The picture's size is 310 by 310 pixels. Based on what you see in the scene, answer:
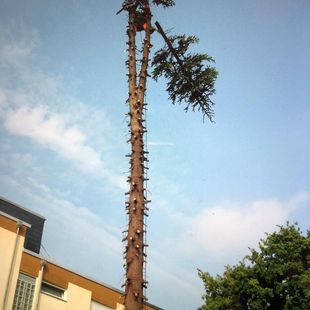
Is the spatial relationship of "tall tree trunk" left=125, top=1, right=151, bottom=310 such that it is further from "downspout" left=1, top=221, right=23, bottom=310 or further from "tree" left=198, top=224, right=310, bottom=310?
"tree" left=198, top=224, right=310, bottom=310

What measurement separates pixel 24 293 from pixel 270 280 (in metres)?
20.8

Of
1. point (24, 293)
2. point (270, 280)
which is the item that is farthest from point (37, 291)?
point (270, 280)

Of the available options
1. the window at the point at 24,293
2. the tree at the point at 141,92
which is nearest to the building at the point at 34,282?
the window at the point at 24,293

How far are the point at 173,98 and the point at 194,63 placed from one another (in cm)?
171

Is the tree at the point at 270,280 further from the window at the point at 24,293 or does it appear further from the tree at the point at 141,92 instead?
the tree at the point at 141,92

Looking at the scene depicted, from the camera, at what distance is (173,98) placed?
13805 mm

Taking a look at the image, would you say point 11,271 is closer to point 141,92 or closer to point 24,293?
point 24,293

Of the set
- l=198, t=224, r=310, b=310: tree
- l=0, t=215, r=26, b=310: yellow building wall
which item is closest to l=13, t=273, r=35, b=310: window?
l=0, t=215, r=26, b=310: yellow building wall

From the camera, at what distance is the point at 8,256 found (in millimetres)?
17828

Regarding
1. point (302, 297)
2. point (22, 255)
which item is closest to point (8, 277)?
point (22, 255)

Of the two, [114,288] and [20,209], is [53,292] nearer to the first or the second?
[114,288]

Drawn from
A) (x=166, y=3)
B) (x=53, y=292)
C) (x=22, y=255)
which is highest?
(x=166, y=3)

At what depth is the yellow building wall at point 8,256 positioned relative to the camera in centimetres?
1731

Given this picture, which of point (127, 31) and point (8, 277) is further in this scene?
point (8, 277)
